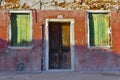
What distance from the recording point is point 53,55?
15.4m

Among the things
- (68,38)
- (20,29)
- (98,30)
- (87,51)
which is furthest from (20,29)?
(98,30)

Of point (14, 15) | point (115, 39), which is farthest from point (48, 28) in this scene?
point (115, 39)

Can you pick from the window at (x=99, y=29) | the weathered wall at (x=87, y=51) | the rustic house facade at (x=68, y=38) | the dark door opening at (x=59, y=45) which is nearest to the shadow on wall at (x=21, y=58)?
the rustic house facade at (x=68, y=38)

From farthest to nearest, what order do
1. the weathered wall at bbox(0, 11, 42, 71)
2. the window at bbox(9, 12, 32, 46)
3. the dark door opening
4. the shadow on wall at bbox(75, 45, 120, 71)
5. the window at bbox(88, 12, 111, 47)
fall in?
1. the dark door opening
2. the window at bbox(88, 12, 111, 47)
3. the window at bbox(9, 12, 32, 46)
4. the shadow on wall at bbox(75, 45, 120, 71)
5. the weathered wall at bbox(0, 11, 42, 71)

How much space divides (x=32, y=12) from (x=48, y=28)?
1.11 metres

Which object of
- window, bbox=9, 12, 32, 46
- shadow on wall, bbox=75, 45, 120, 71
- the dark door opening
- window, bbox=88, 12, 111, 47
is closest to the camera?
shadow on wall, bbox=75, 45, 120, 71

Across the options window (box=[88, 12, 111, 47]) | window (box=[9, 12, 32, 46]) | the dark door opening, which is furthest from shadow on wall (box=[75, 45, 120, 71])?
window (box=[9, 12, 32, 46])

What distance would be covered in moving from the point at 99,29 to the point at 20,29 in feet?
12.9

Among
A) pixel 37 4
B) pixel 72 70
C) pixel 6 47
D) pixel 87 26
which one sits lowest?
pixel 72 70

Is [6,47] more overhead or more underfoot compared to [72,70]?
more overhead

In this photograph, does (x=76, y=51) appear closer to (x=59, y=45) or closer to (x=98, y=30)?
(x=59, y=45)

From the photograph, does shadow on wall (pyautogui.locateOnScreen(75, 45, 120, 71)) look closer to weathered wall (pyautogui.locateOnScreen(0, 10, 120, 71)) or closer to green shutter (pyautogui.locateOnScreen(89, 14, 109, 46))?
weathered wall (pyautogui.locateOnScreen(0, 10, 120, 71))

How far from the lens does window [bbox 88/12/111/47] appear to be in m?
15.2

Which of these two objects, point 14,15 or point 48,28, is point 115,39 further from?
point 14,15
